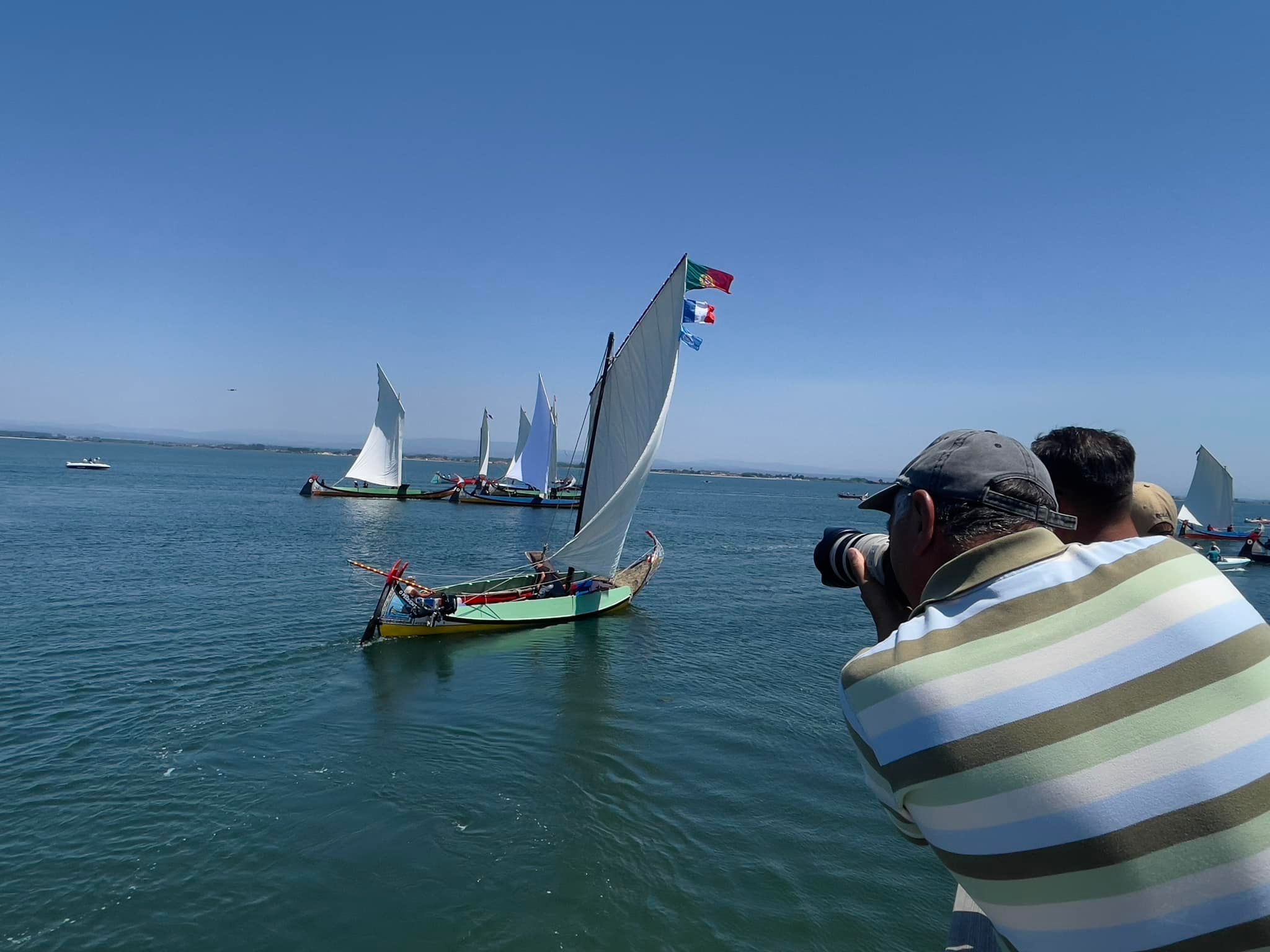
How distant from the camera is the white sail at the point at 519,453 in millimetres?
76875

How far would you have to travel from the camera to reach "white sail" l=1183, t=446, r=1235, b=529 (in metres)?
56.6

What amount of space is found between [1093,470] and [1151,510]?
106cm

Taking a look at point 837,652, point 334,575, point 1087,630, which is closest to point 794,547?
point 837,652

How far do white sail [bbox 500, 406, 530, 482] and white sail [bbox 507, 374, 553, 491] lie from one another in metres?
1.37

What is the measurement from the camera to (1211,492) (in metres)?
58.0

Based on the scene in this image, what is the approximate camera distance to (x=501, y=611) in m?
23.5

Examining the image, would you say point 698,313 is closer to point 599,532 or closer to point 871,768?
point 599,532

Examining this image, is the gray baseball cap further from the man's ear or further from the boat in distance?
the boat in distance

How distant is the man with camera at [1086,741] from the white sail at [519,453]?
74.1m

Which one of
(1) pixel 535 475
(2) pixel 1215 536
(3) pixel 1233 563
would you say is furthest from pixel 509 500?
(2) pixel 1215 536

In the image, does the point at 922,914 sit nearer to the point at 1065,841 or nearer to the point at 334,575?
the point at 1065,841

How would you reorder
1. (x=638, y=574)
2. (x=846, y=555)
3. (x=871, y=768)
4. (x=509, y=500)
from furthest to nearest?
(x=509, y=500) < (x=638, y=574) < (x=846, y=555) < (x=871, y=768)

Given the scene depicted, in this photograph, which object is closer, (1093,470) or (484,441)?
(1093,470)

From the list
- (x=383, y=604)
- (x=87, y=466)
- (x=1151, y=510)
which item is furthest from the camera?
(x=87, y=466)
